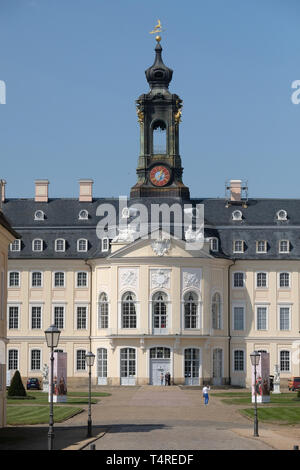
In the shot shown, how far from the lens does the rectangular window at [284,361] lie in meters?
93.2

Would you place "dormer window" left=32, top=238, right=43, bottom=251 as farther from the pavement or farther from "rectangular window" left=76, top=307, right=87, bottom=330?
the pavement

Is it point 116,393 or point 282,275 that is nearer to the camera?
point 116,393

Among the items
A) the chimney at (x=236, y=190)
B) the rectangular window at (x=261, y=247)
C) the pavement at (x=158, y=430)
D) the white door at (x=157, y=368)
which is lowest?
the pavement at (x=158, y=430)

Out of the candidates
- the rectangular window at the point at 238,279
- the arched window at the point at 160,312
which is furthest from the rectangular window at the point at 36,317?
the rectangular window at the point at 238,279

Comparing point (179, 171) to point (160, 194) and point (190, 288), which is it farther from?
point (190, 288)

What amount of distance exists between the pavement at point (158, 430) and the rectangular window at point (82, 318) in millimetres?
22849

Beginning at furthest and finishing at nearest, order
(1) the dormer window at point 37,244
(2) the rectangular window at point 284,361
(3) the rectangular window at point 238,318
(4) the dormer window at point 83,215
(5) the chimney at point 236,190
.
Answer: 1. (5) the chimney at point 236,190
2. (4) the dormer window at point 83,215
3. (1) the dormer window at point 37,244
4. (3) the rectangular window at point 238,318
5. (2) the rectangular window at point 284,361

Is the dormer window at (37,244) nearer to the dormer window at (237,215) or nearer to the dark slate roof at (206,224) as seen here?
the dark slate roof at (206,224)

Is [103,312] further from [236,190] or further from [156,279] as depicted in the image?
[236,190]

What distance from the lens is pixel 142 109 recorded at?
97062 mm
